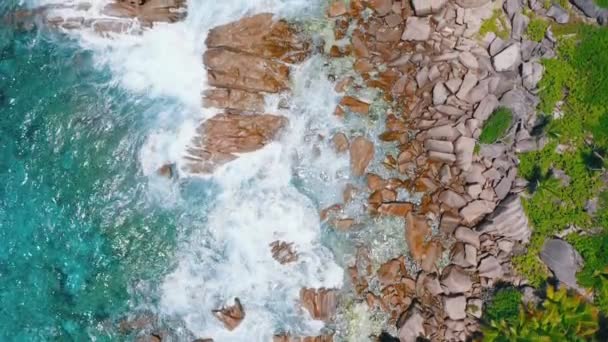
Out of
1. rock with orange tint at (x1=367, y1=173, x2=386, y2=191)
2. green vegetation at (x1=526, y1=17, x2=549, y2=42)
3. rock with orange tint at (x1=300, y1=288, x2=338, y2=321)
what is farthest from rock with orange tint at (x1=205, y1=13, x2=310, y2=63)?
rock with orange tint at (x1=300, y1=288, x2=338, y2=321)

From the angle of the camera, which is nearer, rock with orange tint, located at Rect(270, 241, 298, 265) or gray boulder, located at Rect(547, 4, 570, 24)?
gray boulder, located at Rect(547, 4, 570, 24)

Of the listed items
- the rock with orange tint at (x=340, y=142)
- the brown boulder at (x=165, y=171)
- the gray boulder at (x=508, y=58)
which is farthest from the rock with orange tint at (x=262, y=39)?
Answer: the gray boulder at (x=508, y=58)

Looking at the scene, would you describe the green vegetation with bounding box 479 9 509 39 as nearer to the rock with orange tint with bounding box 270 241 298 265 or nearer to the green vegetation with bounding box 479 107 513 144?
the green vegetation with bounding box 479 107 513 144

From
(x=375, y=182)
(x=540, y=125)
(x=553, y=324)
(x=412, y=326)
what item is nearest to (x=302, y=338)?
(x=412, y=326)

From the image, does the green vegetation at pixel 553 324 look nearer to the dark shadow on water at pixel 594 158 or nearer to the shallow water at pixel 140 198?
the dark shadow on water at pixel 594 158

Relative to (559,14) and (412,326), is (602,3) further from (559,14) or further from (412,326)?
(412,326)

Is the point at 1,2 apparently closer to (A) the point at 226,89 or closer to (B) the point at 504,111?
(A) the point at 226,89
